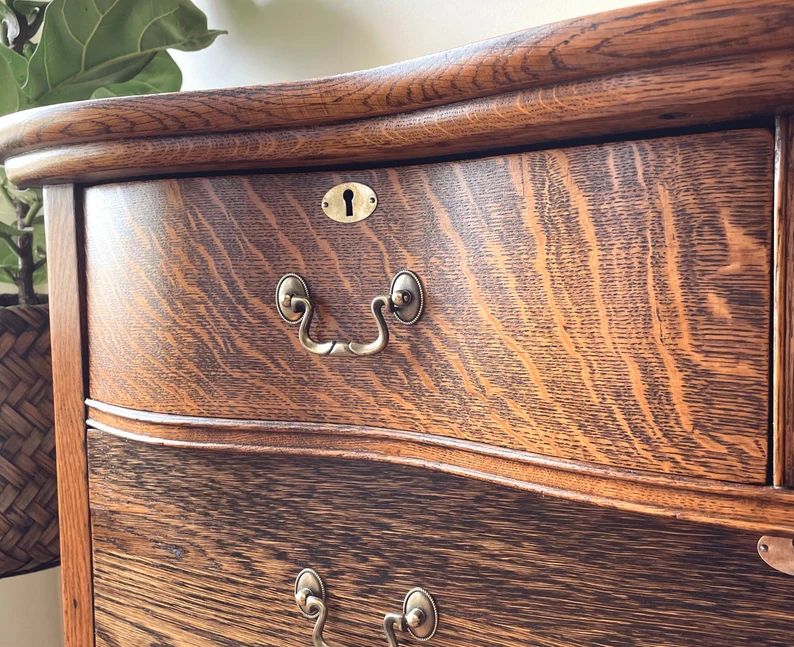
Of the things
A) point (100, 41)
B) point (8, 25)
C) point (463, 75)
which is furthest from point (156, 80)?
point (463, 75)

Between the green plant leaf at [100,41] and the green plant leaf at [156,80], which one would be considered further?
the green plant leaf at [156,80]

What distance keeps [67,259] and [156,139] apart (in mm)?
167

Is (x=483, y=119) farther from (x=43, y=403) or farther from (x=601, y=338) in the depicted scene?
(x=43, y=403)

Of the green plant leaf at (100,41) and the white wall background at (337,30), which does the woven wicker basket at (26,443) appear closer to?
the green plant leaf at (100,41)

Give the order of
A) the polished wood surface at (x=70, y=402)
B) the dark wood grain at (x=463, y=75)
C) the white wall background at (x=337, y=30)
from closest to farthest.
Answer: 1. the dark wood grain at (x=463, y=75)
2. the polished wood surface at (x=70, y=402)
3. the white wall background at (x=337, y=30)

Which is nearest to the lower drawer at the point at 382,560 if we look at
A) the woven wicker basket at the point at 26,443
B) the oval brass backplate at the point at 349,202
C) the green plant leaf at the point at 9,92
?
the oval brass backplate at the point at 349,202

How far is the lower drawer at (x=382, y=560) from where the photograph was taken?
1.29 ft

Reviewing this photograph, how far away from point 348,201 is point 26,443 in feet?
2.07

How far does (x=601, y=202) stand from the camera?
0.37 metres

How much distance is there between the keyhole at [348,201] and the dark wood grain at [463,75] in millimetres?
48

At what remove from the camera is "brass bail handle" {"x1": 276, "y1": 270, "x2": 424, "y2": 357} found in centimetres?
45

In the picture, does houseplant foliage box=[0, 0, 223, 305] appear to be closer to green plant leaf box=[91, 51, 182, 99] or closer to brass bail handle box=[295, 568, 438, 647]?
green plant leaf box=[91, 51, 182, 99]

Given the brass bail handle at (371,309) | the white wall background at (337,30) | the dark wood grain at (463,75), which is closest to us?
the dark wood grain at (463,75)

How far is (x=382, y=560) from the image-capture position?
1.62 ft
